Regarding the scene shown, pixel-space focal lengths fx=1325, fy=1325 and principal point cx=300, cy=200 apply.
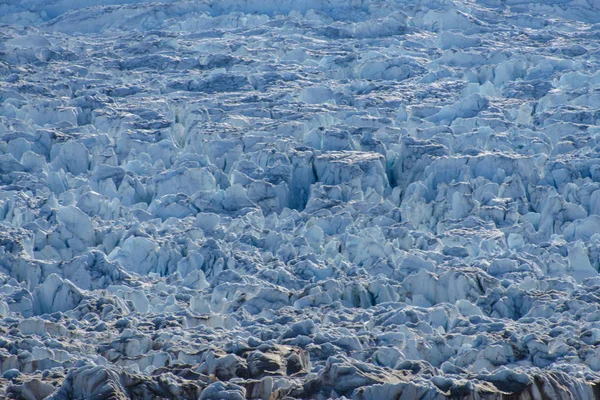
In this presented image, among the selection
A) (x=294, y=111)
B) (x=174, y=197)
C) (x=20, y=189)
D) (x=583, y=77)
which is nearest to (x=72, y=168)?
(x=20, y=189)

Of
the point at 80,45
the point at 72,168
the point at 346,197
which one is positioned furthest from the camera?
the point at 80,45

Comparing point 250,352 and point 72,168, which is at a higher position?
point 250,352

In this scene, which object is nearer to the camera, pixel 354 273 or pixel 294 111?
pixel 354 273

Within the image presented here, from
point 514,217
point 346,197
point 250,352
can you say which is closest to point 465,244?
point 514,217

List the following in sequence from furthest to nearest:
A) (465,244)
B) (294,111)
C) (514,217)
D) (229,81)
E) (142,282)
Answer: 1. (229,81)
2. (294,111)
3. (514,217)
4. (465,244)
5. (142,282)

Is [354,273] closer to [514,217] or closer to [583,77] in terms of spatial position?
[514,217]

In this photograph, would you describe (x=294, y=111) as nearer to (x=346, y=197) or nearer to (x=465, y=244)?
(x=346, y=197)
